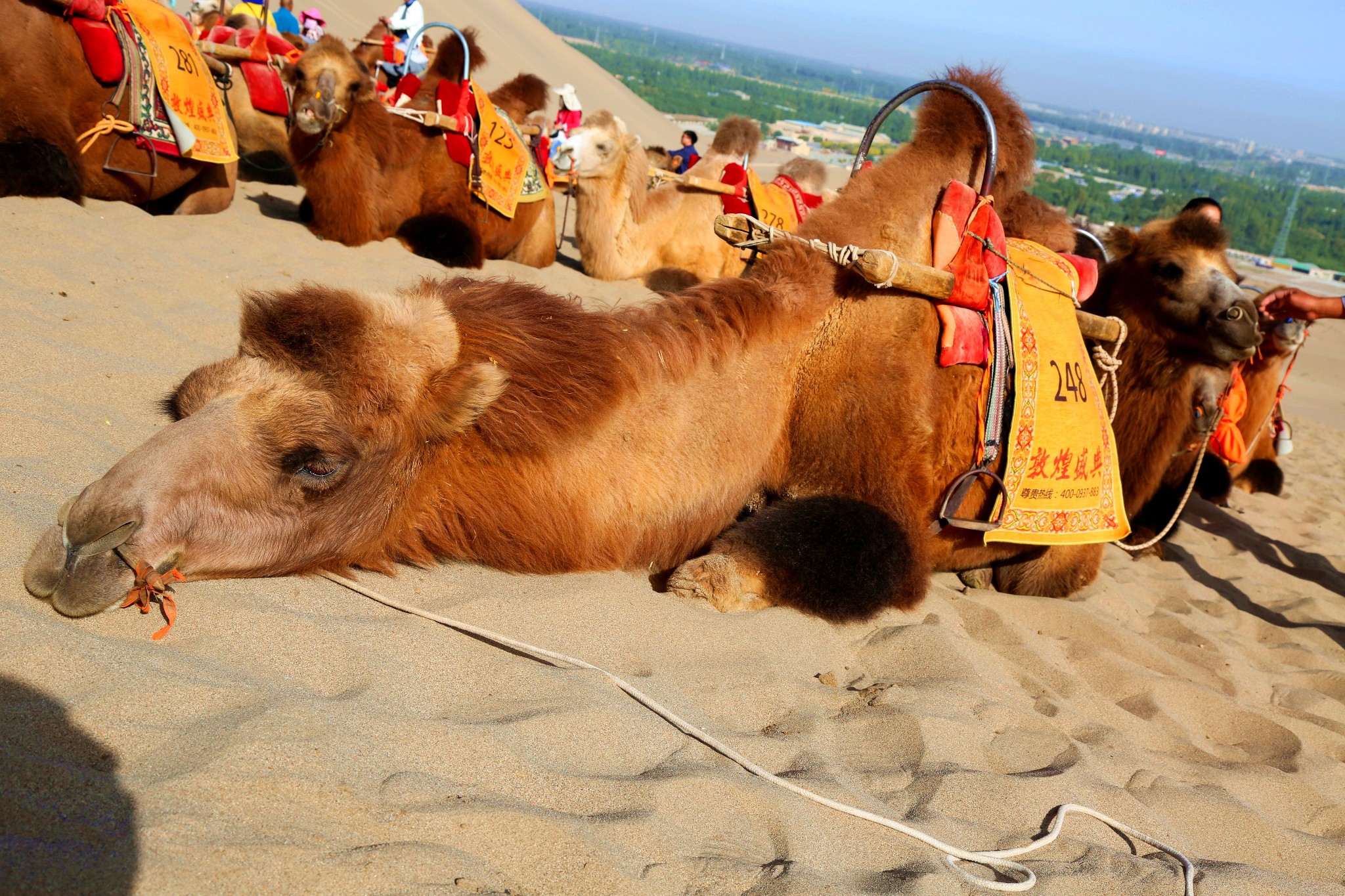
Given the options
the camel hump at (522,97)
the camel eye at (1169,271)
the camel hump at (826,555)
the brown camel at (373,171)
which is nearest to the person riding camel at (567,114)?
the camel hump at (522,97)

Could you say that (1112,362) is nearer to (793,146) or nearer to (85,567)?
(85,567)

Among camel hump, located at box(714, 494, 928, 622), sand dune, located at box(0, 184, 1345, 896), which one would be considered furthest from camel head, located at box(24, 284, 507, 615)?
camel hump, located at box(714, 494, 928, 622)

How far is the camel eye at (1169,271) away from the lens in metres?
3.86

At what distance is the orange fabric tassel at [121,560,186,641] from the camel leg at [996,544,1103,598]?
302 centimetres

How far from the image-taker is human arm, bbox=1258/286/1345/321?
4211 millimetres

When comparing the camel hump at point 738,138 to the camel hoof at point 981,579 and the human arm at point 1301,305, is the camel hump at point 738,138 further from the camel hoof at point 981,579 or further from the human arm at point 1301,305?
the camel hoof at point 981,579

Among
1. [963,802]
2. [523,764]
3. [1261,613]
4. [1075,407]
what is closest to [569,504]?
[523,764]

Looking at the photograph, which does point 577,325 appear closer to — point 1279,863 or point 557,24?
point 1279,863

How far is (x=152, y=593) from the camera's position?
2.11m

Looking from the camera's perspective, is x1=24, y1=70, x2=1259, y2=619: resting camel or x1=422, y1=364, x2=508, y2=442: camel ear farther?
x1=422, y1=364, x2=508, y2=442: camel ear

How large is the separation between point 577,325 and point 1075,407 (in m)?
1.99

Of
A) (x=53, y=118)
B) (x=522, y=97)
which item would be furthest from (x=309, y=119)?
(x=522, y=97)

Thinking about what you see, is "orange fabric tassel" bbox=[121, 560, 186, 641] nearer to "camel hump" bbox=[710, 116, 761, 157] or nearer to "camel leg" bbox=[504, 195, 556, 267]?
"camel leg" bbox=[504, 195, 556, 267]

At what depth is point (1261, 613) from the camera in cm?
474
